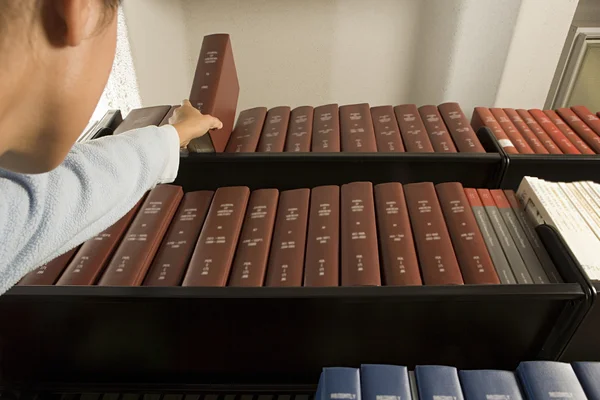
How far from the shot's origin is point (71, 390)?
77 cm

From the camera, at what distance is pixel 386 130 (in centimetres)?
108

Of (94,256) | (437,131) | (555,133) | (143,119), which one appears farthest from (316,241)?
(555,133)

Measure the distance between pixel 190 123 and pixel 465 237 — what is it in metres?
0.58

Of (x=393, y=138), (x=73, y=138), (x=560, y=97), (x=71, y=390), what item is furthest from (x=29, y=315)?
(x=560, y=97)

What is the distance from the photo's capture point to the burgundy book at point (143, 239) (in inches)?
27.0

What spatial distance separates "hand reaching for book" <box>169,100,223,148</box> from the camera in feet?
2.92

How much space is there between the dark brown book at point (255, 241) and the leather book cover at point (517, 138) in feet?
1.95

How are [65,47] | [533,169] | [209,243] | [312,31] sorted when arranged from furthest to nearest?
[312,31] < [533,169] < [209,243] < [65,47]

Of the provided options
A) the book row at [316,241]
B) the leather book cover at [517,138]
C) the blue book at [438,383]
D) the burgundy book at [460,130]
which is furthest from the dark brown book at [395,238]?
the leather book cover at [517,138]

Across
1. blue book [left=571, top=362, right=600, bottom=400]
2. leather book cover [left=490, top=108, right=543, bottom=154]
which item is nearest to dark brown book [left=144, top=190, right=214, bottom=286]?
blue book [left=571, top=362, right=600, bottom=400]

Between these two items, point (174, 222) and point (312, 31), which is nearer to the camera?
point (174, 222)

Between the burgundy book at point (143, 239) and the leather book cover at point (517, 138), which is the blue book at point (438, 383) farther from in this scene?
the leather book cover at point (517, 138)

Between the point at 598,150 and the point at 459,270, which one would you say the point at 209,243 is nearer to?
the point at 459,270

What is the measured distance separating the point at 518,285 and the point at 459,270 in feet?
0.30
